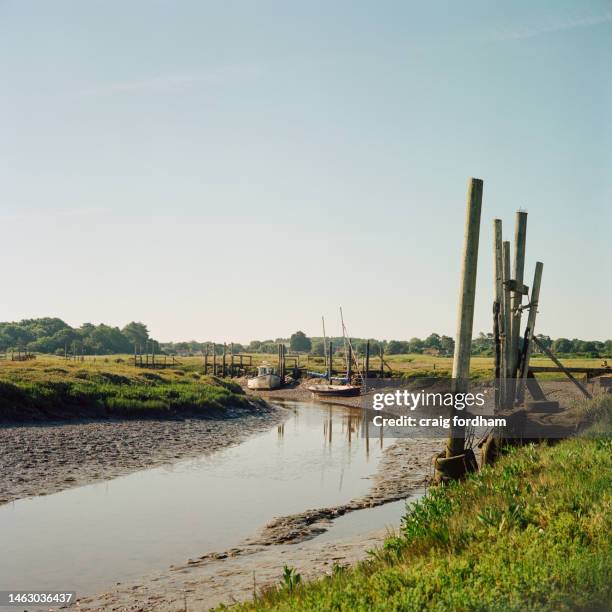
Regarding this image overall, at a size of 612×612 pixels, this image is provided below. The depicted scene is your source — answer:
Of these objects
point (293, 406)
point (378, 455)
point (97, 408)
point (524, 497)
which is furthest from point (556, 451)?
point (293, 406)

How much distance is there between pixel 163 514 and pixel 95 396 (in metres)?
19.7

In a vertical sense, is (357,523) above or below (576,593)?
below

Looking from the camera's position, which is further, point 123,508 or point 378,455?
point 378,455

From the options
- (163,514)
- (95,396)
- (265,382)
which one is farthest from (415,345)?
(163,514)

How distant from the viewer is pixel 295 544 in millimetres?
12703

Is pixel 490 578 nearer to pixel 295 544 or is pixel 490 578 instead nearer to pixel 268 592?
pixel 268 592

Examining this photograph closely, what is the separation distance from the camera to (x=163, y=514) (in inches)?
598

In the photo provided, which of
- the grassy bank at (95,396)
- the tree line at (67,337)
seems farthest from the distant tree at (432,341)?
the grassy bank at (95,396)

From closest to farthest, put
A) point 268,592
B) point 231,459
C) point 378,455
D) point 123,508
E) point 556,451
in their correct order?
point 268,592, point 556,451, point 123,508, point 231,459, point 378,455

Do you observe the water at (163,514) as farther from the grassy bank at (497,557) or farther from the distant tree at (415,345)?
the distant tree at (415,345)

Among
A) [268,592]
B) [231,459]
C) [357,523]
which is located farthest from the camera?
[231,459]

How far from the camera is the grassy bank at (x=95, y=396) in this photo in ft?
99.1

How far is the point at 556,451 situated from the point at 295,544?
16.0 ft

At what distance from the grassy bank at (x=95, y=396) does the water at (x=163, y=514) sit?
976 centimetres
